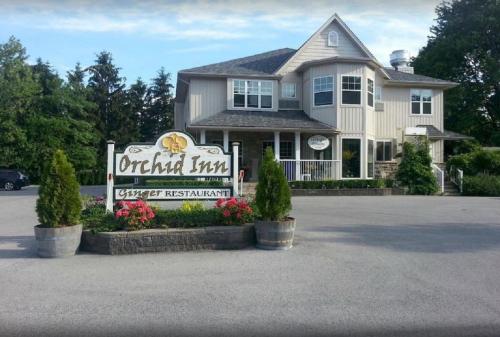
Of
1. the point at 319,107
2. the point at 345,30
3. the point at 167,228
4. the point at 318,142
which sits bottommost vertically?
the point at 167,228

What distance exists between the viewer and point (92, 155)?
39.2 meters

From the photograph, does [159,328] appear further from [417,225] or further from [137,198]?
[417,225]

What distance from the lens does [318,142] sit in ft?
79.4

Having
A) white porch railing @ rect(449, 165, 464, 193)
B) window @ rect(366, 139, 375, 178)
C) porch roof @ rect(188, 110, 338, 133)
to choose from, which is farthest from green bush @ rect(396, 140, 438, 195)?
porch roof @ rect(188, 110, 338, 133)

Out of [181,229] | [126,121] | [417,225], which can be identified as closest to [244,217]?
[181,229]

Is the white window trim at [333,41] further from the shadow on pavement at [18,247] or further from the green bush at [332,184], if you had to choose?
the shadow on pavement at [18,247]

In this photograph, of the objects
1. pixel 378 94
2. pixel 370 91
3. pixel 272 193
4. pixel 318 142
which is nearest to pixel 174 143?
pixel 272 193

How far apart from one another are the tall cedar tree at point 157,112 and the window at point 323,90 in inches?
1355

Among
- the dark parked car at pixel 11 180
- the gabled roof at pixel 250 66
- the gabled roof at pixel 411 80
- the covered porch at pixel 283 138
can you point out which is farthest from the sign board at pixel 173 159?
the dark parked car at pixel 11 180

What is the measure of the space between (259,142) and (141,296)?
20662 mm

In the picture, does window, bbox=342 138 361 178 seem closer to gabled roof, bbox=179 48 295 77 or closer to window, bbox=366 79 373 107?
window, bbox=366 79 373 107

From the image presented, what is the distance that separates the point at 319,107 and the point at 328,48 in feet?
12.1

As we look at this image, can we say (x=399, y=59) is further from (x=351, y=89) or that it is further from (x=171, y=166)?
(x=171, y=166)

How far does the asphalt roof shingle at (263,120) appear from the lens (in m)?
23.0
